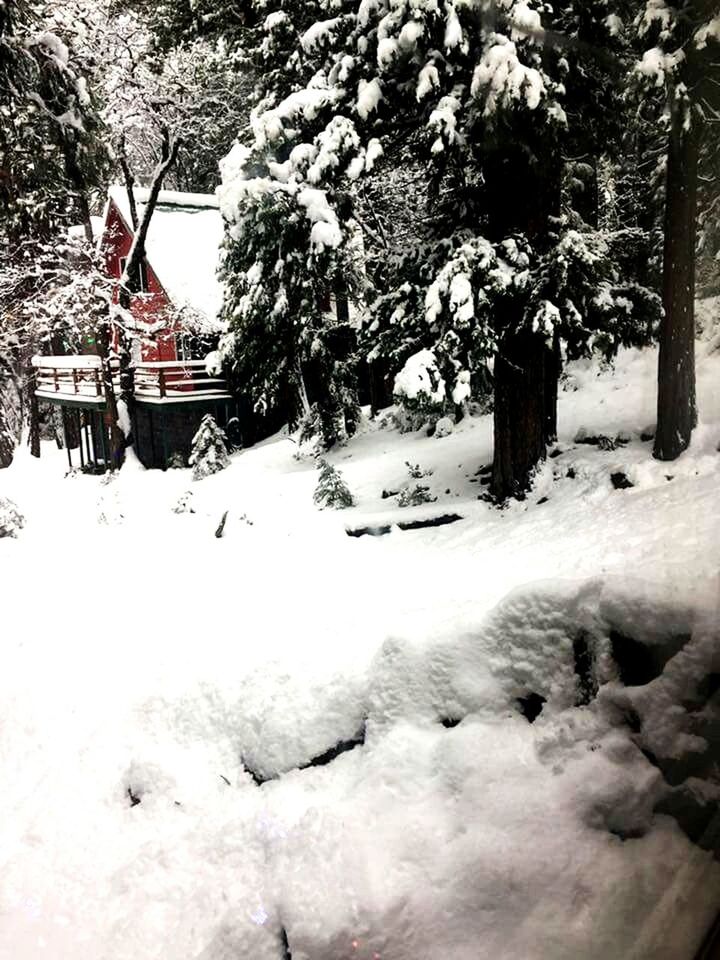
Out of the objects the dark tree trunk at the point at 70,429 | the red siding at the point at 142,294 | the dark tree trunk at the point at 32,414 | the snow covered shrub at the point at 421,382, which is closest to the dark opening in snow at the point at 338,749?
the snow covered shrub at the point at 421,382

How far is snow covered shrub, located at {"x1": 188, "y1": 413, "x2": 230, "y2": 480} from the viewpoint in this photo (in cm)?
1041

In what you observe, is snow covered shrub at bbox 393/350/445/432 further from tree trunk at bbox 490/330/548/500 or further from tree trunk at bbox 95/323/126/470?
tree trunk at bbox 95/323/126/470

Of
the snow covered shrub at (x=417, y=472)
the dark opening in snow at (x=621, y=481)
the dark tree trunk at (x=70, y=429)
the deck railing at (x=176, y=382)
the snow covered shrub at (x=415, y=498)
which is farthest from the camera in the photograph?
the dark tree trunk at (x=70, y=429)

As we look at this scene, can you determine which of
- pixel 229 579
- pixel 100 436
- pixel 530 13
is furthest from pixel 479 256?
pixel 100 436

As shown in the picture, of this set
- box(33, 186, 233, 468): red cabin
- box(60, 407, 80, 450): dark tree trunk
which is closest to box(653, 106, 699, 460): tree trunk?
box(33, 186, 233, 468): red cabin

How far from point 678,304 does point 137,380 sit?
12.3 m

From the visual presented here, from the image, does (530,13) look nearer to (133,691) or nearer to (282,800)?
(282,800)

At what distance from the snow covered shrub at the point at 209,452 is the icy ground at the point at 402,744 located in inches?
139

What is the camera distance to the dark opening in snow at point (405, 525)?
7219 millimetres

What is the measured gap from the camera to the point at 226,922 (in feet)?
11.3

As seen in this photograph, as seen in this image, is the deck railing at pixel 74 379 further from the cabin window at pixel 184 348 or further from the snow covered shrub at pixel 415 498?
the snow covered shrub at pixel 415 498

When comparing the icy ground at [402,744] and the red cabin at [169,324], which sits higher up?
the red cabin at [169,324]

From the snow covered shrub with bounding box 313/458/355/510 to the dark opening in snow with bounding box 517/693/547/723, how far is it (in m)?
4.92

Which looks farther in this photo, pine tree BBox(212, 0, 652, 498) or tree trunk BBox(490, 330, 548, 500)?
tree trunk BBox(490, 330, 548, 500)
